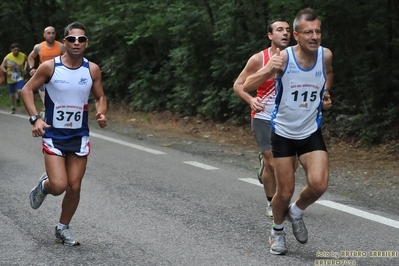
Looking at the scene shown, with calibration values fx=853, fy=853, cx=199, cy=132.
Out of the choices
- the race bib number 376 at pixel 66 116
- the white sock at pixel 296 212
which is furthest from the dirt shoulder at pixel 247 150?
the race bib number 376 at pixel 66 116

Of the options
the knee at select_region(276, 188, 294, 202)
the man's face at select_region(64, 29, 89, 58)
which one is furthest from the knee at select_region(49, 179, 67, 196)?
the knee at select_region(276, 188, 294, 202)

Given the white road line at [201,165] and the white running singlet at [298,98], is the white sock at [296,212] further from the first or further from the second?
the white road line at [201,165]

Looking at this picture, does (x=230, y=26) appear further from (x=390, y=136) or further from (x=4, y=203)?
(x=4, y=203)

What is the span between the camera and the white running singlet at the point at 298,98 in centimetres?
634

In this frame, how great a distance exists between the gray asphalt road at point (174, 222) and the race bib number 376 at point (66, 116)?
0.97 m

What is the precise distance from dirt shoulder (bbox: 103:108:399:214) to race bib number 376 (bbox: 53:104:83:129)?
3.39 metres

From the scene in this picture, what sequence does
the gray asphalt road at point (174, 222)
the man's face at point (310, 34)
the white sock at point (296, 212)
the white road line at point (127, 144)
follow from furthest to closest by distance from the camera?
the white road line at point (127, 144)
the white sock at point (296, 212)
the gray asphalt road at point (174, 222)
the man's face at point (310, 34)

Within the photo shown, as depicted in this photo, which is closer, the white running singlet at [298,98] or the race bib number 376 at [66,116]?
the white running singlet at [298,98]

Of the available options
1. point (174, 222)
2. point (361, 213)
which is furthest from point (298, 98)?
point (361, 213)

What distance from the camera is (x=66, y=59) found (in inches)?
271

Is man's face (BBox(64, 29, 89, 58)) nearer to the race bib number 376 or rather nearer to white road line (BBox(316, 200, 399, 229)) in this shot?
the race bib number 376

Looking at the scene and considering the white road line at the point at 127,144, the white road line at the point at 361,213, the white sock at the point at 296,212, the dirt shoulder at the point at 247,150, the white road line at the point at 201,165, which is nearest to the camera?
the white sock at the point at 296,212

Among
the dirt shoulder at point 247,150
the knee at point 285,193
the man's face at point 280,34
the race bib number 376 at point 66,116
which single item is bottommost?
the dirt shoulder at point 247,150

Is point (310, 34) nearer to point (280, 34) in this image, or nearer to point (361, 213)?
point (280, 34)
